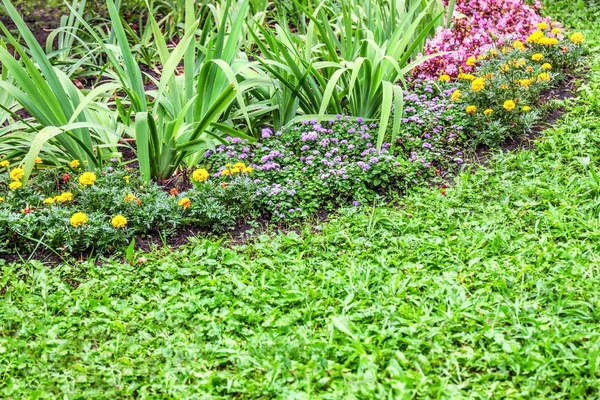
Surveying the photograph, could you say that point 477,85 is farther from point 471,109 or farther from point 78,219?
point 78,219

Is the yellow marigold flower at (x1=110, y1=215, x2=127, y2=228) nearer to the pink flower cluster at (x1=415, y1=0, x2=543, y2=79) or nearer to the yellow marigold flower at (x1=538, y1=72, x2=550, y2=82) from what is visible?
the pink flower cluster at (x1=415, y1=0, x2=543, y2=79)

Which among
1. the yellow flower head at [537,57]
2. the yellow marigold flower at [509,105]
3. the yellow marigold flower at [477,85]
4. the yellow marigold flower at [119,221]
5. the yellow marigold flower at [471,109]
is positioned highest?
the yellow flower head at [537,57]

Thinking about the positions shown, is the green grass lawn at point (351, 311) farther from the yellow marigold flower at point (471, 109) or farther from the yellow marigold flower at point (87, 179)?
the yellow marigold flower at point (471, 109)

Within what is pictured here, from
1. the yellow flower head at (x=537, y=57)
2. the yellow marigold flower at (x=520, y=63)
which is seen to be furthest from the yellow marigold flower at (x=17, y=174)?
the yellow flower head at (x=537, y=57)

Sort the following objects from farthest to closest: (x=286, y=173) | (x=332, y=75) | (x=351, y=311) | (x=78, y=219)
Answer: (x=332, y=75) → (x=286, y=173) → (x=78, y=219) → (x=351, y=311)

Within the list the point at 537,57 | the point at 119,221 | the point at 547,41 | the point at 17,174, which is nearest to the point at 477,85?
the point at 537,57

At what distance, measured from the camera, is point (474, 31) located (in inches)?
198

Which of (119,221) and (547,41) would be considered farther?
(547,41)

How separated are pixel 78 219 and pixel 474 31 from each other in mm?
3463

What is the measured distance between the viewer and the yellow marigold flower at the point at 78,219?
2945mm

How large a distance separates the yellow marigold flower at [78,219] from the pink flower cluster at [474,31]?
251 cm

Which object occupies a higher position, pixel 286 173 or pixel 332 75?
pixel 332 75

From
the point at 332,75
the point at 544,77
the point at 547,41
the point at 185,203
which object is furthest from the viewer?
the point at 547,41

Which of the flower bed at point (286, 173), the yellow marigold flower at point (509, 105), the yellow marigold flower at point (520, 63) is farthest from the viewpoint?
the yellow marigold flower at point (520, 63)
